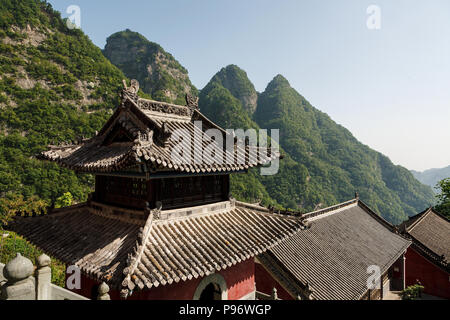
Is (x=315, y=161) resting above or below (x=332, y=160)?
below

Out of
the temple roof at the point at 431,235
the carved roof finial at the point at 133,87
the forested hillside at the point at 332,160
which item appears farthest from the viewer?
the forested hillside at the point at 332,160

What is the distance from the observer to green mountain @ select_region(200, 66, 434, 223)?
9631cm

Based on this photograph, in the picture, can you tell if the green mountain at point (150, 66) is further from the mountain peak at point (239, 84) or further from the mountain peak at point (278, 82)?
the mountain peak at point (278, 82)

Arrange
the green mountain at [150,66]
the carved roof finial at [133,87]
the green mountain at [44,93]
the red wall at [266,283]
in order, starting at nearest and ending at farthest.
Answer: the carved roof finial at [133,87] → the red wall at [266,283] → the green mountain at [44,93] → the green mountain at [150,66]

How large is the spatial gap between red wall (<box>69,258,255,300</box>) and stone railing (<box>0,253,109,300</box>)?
2.54 m

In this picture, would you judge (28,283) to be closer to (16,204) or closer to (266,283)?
(266,283)

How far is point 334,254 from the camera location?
18.7 metres

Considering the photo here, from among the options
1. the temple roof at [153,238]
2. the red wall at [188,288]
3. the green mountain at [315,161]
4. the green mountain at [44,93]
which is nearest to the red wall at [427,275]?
the red wall at [188,288]

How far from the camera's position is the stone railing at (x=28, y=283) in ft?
13.3

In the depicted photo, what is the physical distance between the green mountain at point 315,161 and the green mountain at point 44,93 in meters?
52.1

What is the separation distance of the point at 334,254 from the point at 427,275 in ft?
44.2

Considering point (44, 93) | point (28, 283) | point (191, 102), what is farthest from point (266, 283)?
point (44, 93)

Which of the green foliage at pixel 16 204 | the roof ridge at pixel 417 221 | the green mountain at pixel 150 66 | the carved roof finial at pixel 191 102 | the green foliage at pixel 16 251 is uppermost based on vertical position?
the green mountain at pixel 150 66
